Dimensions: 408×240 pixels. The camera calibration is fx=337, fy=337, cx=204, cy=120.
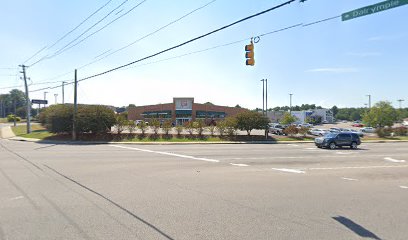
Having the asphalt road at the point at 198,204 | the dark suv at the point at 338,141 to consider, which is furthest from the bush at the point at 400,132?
the asphalt road at the point at 198,204

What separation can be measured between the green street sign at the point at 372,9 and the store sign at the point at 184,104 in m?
67.7

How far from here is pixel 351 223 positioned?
6.55m

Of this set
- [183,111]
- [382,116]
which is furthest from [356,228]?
[183,111]

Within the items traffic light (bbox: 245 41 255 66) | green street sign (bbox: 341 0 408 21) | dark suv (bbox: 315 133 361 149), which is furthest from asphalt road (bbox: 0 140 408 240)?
dark suv (bbox: 315 133 361 149)

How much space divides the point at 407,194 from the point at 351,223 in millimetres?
4234

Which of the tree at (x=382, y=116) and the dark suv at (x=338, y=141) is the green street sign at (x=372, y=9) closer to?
the dark suv at (x=338, y=141)

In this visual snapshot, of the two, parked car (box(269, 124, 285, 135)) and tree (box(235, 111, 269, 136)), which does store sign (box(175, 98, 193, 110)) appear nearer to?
parked car (box(269, 124, 285, 135))

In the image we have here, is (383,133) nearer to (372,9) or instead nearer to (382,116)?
(382,116)

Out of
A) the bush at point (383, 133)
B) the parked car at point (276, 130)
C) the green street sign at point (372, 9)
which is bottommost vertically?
the bush at point (383, 133)

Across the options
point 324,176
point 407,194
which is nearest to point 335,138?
point 324,176

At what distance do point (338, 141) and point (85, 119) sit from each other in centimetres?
2422

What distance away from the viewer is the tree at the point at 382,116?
178 ft

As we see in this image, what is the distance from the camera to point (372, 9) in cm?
938

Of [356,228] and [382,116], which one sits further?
[382,116]
